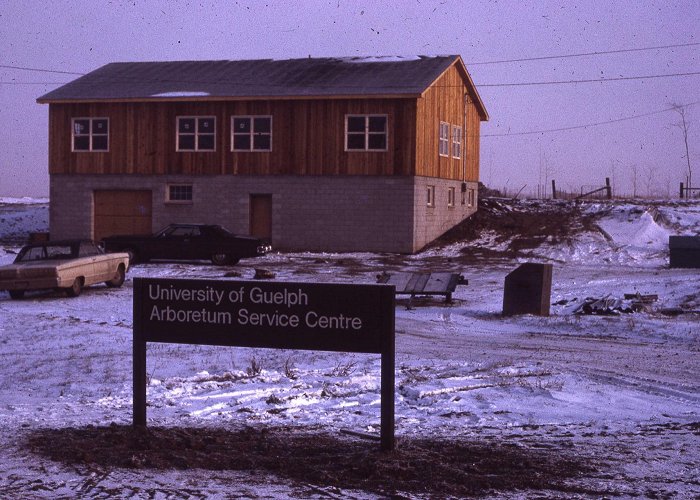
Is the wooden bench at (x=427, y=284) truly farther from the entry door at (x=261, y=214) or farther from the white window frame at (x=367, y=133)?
the entry door at (x=261, y=214)

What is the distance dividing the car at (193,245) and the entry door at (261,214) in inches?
310

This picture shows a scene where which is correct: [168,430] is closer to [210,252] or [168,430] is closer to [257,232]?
[210,252]

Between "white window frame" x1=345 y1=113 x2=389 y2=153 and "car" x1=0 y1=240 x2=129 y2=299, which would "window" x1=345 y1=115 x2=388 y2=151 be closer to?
"white window frame" x1=345 y1=113 x2=389 y2=153

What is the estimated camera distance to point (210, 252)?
106 ft

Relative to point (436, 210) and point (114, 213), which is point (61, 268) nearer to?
point (114, 213)

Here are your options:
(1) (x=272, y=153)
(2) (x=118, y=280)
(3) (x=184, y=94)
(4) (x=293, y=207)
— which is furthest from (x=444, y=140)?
(2) (x=118, y=280)

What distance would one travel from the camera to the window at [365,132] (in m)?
39.0

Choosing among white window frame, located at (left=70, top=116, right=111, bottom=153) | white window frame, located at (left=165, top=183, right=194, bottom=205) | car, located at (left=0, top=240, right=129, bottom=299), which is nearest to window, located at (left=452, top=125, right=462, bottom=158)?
white window frame, located at (left=165, top=183, right=194, bottom=205)

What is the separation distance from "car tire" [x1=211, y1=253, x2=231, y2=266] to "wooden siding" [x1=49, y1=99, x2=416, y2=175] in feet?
28.3

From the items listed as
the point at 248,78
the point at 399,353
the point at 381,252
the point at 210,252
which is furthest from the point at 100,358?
the point at 248,78

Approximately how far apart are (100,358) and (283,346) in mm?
5804

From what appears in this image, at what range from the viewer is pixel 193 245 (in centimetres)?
3256

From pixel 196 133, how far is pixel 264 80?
13.6 ft

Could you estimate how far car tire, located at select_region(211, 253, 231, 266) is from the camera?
3231 cm
